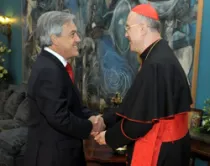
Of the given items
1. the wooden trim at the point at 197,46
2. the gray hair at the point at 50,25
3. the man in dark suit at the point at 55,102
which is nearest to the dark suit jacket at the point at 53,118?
the man in dark suit at the point at 55,102

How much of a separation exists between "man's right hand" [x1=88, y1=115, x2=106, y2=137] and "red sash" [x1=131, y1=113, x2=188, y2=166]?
1.42ft

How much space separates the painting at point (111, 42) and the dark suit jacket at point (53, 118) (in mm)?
1790

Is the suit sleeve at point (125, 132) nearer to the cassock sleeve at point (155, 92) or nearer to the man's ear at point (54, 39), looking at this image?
the cassock sleeve at point (155, 92)

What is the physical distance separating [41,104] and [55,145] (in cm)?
29

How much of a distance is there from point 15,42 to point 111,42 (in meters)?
2.97

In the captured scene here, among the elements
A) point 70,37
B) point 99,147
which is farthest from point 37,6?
point 70,37

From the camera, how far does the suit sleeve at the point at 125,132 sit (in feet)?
6.08

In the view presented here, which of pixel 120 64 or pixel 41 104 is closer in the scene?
pixel 41 104

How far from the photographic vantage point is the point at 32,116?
2.13 meters

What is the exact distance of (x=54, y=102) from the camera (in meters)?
1.96

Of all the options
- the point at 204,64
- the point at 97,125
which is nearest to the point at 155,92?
the point at 97,125

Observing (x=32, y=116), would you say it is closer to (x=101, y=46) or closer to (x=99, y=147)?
(x=99, y=147)

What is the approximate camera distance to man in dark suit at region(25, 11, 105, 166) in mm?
1985

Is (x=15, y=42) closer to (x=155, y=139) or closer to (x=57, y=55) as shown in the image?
(x=57, y=55)
